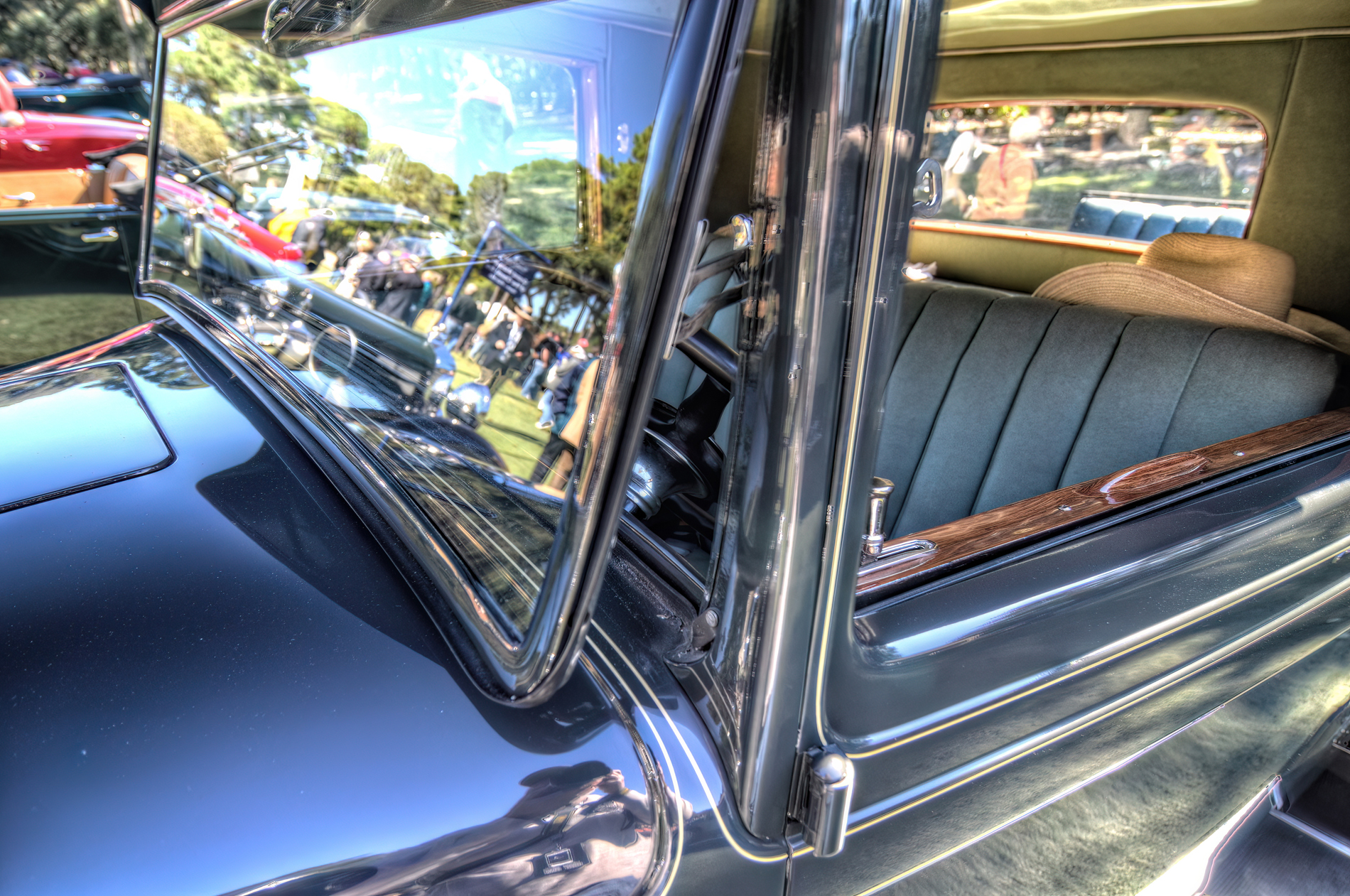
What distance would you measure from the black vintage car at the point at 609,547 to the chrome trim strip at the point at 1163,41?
100 centimetres

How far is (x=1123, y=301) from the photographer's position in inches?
82.0

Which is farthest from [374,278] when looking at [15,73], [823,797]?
[15,73]

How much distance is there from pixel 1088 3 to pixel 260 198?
2183mm

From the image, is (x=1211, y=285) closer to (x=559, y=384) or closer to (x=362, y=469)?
(x=559, y=384)

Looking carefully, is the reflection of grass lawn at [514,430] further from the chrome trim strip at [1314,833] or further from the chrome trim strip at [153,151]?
the chrome trim strip at [1314,833]

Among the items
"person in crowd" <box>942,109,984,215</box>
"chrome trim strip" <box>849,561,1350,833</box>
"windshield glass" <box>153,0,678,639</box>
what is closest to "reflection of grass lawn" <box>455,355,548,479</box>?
"windshield glass" <box>153,0,678,639</box>

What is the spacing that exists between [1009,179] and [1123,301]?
1184 millimetres

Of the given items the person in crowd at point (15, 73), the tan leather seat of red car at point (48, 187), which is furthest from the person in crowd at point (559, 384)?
the person in crowd at point (15, 73)

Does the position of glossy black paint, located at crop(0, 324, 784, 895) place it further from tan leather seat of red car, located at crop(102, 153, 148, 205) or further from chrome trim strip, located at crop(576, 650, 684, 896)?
tan leather seat of red car, located at crop(102, 153, 148, 205)

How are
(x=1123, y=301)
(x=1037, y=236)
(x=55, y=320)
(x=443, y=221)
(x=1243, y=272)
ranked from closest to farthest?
(x=443, y=221) → (x=1243, y=272) → (x=1123, y=301) → (x=1037, y=236) → (x=55, y=320)

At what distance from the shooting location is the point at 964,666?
88 cm

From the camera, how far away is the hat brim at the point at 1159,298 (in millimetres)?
1904

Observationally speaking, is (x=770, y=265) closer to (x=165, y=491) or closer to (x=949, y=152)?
(x=165, y=491)

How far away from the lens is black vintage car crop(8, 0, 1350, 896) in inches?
23.5
